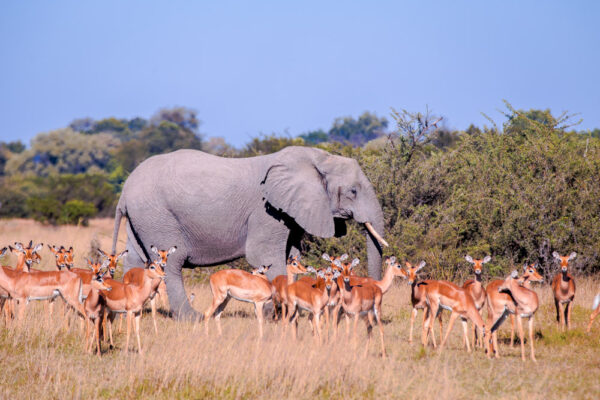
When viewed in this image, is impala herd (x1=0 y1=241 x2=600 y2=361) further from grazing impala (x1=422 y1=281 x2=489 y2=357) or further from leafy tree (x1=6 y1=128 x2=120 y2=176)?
leafy tree (x1=6 y1=128 x2=120 y2=176)

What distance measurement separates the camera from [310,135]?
82.1m

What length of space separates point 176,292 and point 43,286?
109 inches

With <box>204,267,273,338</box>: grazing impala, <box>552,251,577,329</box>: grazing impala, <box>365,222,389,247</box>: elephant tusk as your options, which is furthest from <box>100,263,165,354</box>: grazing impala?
<box>552,251,577,329</box>: grazing impala

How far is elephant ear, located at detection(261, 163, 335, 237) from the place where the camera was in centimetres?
1321

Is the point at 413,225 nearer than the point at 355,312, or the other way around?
the point at 355,312

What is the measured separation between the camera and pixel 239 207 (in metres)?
13.6

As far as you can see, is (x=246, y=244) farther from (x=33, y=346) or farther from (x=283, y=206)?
(x=33, y=346)

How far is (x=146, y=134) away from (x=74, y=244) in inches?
2038

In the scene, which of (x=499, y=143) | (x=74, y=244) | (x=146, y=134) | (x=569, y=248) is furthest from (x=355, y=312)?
(x=146, y=134)

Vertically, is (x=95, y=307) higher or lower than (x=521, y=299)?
lower

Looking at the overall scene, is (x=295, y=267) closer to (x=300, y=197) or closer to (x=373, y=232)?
(x=300, y=197)

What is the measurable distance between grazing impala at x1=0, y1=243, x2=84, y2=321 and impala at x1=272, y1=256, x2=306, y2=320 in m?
3.01

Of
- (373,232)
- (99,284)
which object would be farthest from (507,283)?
(99,284)

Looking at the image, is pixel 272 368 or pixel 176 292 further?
pixel 176 292
